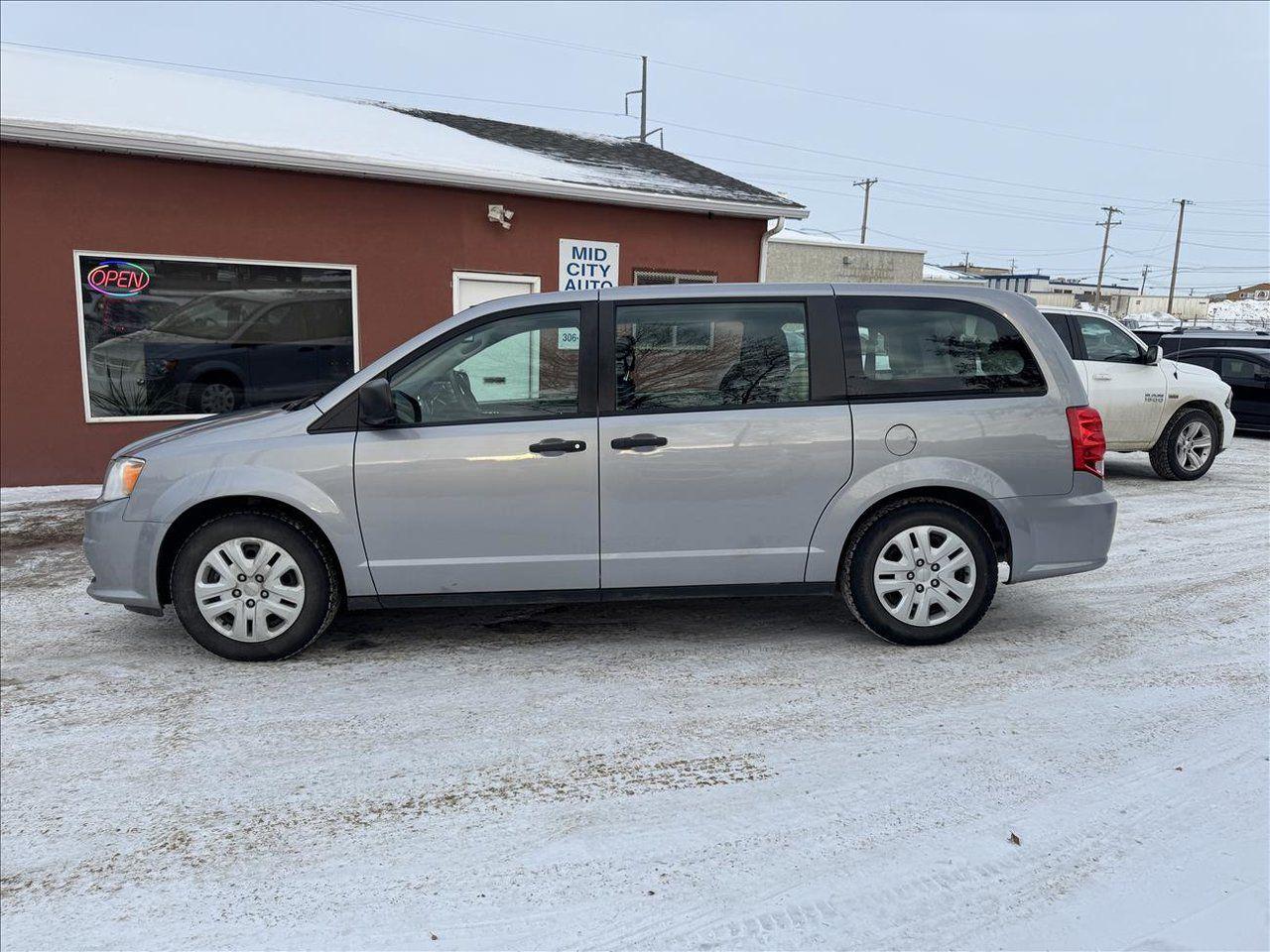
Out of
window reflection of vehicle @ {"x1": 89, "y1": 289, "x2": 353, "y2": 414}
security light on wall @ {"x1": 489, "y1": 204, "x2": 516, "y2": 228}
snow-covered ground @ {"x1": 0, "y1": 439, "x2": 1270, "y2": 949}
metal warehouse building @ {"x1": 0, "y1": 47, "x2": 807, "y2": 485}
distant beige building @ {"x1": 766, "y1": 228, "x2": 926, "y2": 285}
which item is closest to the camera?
snow-covered ground @ {"x1": 0, "y1": 439, "x2": 1270, "y2": 949}

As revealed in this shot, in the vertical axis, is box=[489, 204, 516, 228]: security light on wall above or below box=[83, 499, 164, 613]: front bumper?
above

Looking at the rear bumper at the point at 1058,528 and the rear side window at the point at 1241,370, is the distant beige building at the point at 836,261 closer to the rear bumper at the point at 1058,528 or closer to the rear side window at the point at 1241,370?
the rear side window at the point at 1241,370

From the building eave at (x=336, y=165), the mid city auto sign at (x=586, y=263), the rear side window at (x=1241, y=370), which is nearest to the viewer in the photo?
the building eave at (x=336, y=165)

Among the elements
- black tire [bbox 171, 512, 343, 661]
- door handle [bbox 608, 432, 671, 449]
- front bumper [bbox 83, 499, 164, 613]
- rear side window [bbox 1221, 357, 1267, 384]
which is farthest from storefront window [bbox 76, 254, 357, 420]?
rear side window [bbox 1221, 357, 1267, 384]

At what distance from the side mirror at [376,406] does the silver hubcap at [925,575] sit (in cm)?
250

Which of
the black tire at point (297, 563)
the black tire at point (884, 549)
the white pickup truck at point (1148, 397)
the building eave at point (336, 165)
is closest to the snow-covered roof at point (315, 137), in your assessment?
the building eave at point (336, 165)

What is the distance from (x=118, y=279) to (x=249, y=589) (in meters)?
6.45

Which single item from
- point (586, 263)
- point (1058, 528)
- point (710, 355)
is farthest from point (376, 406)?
point (586, 263)

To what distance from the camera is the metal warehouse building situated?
922 centimetres

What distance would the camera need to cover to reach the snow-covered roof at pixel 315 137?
9312mm

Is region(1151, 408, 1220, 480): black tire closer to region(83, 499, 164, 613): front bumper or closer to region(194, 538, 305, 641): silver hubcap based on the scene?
region(194, 538, 305, 641): silver hubcap

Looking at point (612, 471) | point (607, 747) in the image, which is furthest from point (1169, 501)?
point (607, 747)

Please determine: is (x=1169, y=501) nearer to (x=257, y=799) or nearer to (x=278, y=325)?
(x=257, y=799)

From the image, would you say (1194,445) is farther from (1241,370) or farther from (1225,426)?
(1241,370)
